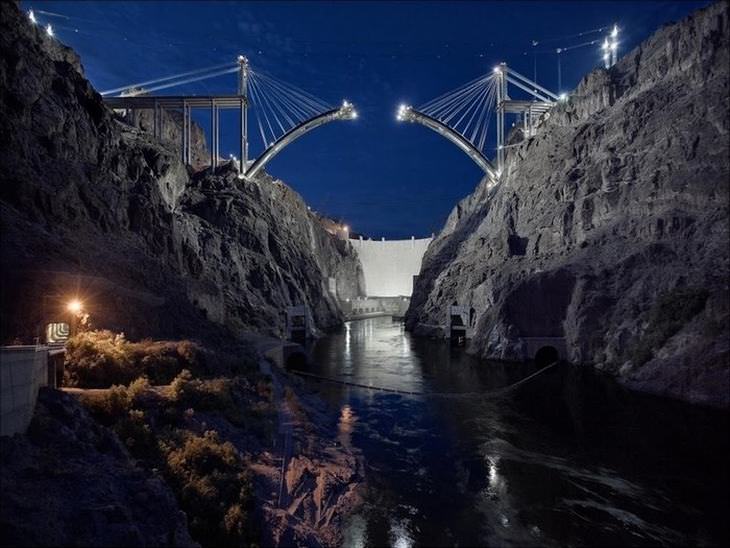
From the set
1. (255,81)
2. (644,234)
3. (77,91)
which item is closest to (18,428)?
(77,91)

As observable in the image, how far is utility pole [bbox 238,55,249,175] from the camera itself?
6781cm

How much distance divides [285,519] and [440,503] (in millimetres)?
5053

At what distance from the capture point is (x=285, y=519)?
33.9ft

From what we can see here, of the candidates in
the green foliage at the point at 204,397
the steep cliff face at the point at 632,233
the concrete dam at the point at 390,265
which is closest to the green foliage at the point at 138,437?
the green foliage at the point at 204,397

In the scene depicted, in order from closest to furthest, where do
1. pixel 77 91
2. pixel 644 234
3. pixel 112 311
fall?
pixel 112 311
pixel 77 91
pixel 644 234

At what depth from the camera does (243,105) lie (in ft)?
223

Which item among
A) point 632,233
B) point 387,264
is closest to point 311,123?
point 387,264

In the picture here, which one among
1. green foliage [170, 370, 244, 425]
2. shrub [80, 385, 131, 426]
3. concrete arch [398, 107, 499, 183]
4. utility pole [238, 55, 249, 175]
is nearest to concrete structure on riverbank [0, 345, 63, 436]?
shrub [80, 385, 131, 426]

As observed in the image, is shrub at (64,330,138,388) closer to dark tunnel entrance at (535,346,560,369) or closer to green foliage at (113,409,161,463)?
green foliage at (113,409,161,463)

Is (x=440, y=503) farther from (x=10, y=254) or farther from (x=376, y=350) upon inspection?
(x=376, y=350)

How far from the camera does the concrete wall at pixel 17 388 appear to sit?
716 centimetres

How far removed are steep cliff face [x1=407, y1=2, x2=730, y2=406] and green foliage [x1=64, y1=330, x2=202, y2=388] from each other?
82.5 feet

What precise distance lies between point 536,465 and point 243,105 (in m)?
67.6

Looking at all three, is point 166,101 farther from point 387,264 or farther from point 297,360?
point 387,264
